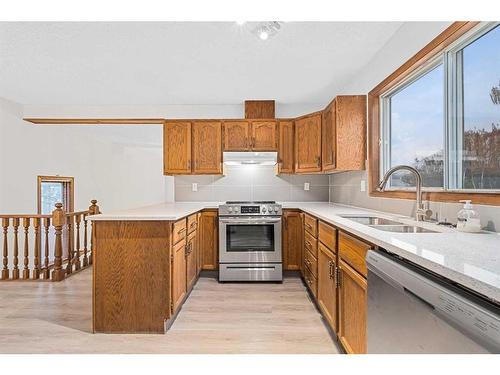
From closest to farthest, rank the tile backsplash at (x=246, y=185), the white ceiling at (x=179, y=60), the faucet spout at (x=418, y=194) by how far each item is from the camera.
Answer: the faucet spout at (x=418, y=194) < the white ceiling at (x=179, y=60) < the tile backsplash at (x=246, y=185)

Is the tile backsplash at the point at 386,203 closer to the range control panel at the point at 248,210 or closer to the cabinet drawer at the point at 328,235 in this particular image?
the cabinet drawer at the point at 328,235

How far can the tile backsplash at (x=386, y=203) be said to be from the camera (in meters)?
1.53

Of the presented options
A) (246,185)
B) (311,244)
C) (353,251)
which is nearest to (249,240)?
(311,244)

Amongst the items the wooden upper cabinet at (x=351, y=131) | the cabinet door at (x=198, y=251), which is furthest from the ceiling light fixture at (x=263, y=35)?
the cabinet door at (x=198, y=251)

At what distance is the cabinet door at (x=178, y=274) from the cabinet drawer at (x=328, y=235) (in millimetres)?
1193

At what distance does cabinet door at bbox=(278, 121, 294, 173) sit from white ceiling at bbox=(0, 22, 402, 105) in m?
0.39

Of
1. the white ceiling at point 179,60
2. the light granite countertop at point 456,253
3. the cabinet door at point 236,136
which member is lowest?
the light granite countertop at point 456,253

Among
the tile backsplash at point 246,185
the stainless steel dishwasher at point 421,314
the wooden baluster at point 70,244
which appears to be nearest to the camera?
the stainless steel dishwasher at point 421,314

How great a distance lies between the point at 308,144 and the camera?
3.88 metres

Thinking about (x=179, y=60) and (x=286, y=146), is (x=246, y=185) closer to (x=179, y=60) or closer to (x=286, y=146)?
(x=286, y=146)

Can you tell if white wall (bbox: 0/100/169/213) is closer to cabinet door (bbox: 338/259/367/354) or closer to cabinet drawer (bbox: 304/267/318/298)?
cabinet drawer (bbox: 304/267/318/298)

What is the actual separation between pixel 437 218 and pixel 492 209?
46cm

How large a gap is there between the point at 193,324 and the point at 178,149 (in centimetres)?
233
